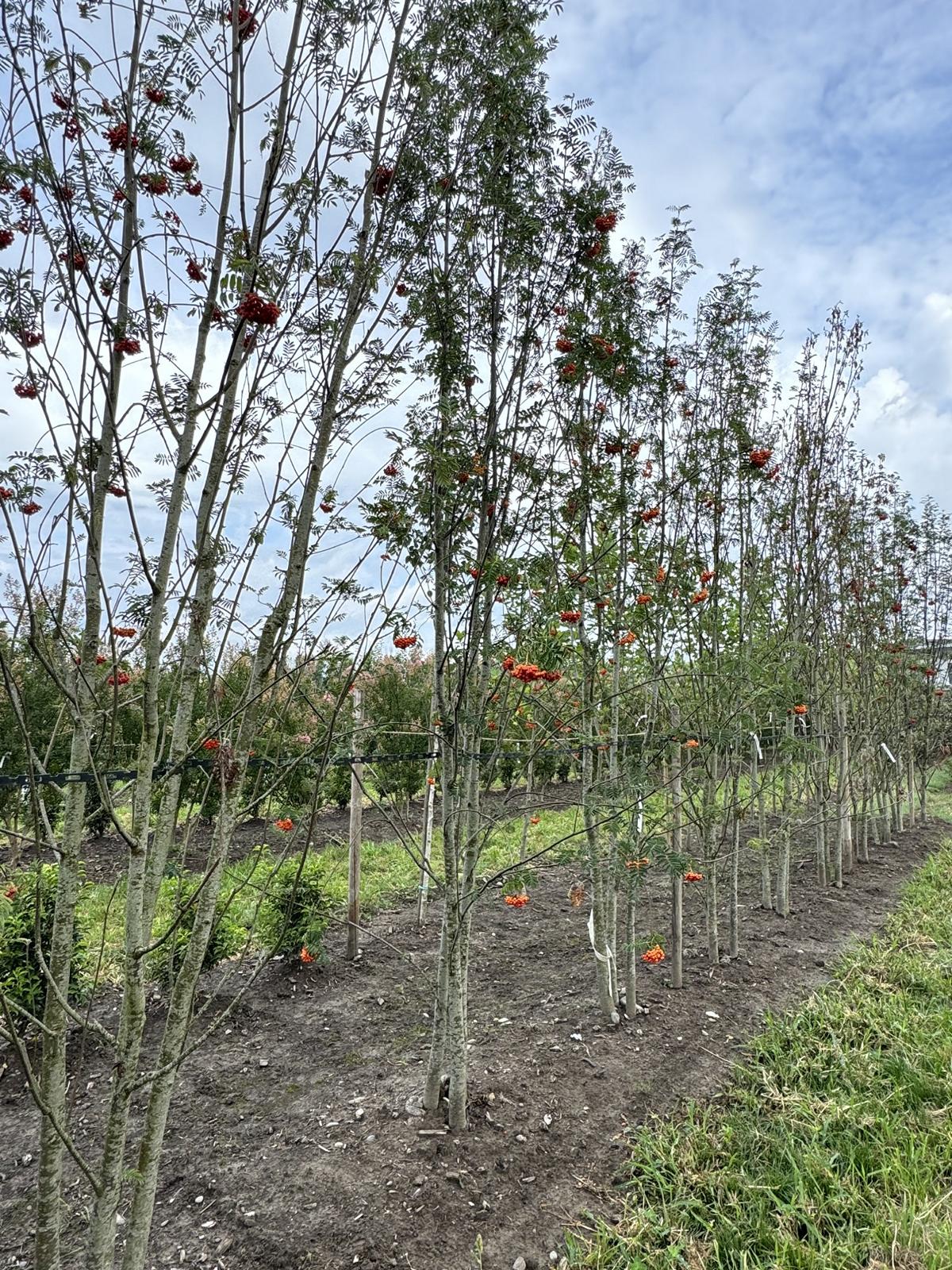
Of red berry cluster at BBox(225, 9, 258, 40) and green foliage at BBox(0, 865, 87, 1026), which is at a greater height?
red berry cluster at BBox(225, 9, 258, 40)

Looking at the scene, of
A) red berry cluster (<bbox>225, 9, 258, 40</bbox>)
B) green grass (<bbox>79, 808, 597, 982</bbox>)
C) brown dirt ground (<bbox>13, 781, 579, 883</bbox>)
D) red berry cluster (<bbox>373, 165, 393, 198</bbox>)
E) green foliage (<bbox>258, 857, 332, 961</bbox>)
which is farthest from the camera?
brown dirt ground (<bbox>13, 781, 579, 883</bbox>)

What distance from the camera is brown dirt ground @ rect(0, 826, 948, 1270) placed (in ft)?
6.53

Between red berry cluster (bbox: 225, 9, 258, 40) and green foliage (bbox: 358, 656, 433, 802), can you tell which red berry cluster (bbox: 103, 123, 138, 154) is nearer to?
red berry cluster (bbox: 225, 9, 258, 40)

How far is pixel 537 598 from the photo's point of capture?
2592 millimetres

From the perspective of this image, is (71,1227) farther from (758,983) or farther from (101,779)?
(758,983)

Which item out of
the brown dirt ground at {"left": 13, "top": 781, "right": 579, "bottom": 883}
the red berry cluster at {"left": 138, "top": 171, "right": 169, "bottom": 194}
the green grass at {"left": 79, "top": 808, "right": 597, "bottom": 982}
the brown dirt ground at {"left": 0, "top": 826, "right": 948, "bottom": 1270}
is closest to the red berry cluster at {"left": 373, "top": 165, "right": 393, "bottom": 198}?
the red berry cluster at {"left": 138, "top": 171, "right": 169, "bottom": 194}

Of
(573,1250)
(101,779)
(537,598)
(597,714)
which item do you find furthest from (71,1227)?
(597,714)

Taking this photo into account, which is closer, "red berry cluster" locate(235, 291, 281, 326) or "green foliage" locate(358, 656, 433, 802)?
"red berry cluster" locate(235, 291, 281, 326)

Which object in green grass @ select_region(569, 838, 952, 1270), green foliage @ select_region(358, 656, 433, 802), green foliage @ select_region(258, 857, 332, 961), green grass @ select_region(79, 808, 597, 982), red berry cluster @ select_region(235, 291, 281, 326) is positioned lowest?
green grass @ select_region(569, 838, 952, 1270)

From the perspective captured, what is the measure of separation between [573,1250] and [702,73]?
4.06m

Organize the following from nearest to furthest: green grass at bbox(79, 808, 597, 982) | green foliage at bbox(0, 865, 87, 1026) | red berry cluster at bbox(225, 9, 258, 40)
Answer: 1. red berry cluster at bbox(225, 9, 258, 40)
2. green foliage at bbox(0, 865, 87, 1026)
3. green grass at bbox(79, 808, 597, 982)

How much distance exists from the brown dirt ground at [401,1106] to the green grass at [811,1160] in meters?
0.15

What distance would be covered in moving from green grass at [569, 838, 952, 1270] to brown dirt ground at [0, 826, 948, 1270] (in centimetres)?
15

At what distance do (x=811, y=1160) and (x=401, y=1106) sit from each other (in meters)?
1.53
